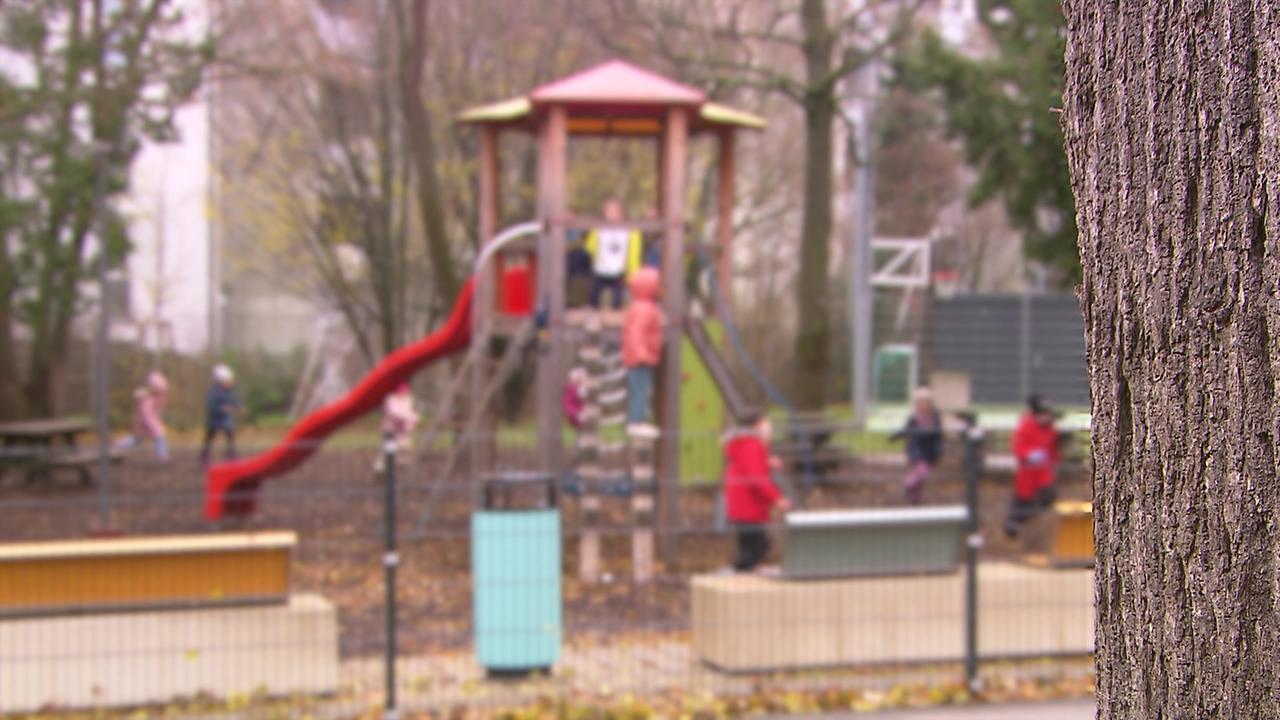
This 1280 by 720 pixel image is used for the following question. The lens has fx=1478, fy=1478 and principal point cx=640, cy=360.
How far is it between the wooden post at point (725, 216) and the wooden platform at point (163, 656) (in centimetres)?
797

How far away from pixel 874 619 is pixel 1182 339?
6.88m

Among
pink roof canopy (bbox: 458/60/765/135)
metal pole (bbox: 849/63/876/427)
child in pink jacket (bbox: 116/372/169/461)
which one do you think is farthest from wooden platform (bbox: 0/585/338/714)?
child in pink jacket (bbox: 116/372/169/461)

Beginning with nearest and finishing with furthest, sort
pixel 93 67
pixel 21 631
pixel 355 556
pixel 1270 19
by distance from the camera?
pixel 1270 19 → pixel 21 631 → pixel 355 556 → pixel 93 67

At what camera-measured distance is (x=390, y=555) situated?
24.7 feet

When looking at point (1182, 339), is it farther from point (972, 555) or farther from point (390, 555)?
point (972, 555)

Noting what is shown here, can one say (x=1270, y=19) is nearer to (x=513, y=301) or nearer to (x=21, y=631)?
(x=21, y=631)

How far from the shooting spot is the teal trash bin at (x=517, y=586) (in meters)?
8.15

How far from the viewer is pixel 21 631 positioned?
764 cm

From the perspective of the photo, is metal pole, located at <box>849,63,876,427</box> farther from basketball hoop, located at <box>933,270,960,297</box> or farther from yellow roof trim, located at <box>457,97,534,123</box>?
yellow roof trim, located at <box>457,97,534,123</box>

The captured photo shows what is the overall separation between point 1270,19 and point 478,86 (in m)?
26.1

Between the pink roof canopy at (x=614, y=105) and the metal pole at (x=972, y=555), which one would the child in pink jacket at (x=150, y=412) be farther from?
the metal pole at (x=972, y=555)

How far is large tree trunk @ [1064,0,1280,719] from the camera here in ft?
5.73

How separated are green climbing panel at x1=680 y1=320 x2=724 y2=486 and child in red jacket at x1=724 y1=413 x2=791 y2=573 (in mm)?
4130

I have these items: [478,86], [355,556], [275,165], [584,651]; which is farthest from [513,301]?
[275,165]
